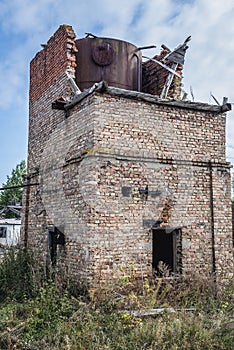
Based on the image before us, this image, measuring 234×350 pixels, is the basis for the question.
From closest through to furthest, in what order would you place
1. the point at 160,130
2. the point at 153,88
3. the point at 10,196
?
the point at 160,130
the point at 153,88
the point at 10,196

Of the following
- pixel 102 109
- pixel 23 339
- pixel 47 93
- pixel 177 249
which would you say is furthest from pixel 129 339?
pixel 47 93

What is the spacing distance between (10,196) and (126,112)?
33305 millimetres

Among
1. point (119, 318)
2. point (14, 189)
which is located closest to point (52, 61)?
point (119, 318)

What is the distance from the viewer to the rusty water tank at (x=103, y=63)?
10.7m

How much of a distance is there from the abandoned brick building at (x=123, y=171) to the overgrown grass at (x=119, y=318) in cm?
50

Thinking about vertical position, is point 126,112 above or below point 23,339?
above

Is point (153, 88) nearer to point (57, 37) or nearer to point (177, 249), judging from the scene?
point (57, 37)

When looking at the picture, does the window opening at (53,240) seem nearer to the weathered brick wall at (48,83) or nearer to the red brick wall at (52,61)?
the weathered brick wall at (48,83)

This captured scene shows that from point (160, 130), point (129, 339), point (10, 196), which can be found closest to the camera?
point (129, 339)

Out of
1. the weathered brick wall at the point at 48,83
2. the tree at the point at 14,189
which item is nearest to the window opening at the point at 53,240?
the weathered brick wall at the point at 48,83

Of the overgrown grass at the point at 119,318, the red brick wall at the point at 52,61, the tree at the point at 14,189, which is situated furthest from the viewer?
the tree at the point at 14,189

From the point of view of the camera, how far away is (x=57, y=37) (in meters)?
11.0

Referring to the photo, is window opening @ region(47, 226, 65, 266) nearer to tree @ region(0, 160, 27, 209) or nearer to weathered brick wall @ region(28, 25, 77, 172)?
weathered brick wall @ region(28, 25, 77, 172)

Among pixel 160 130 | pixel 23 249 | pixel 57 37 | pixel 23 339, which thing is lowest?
pixel 23 339
